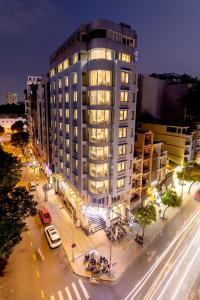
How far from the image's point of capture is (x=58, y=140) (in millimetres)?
43844

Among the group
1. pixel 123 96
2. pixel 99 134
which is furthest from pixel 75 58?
pixel 99 134

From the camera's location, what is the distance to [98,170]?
31.6m

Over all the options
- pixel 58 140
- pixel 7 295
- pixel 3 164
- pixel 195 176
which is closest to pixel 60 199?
pixel 58 140

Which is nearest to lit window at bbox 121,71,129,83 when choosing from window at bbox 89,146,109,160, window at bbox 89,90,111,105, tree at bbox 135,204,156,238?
window at bbox 89,90,111,105

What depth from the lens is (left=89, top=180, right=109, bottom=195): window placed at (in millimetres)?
32188

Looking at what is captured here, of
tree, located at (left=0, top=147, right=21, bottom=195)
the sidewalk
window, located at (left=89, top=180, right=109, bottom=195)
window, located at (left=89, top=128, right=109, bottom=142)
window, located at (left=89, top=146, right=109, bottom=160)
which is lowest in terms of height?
the sidewalk

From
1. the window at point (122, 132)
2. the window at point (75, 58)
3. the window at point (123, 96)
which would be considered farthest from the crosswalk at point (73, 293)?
the window at point (75, 58)

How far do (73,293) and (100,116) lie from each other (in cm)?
2499

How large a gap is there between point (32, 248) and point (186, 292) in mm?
23789

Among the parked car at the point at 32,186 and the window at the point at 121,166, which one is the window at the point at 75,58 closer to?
the window at the point at 121,166

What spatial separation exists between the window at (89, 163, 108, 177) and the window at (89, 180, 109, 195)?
4.35 ft

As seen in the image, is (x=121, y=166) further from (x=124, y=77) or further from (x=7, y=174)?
(x=7, y=174)

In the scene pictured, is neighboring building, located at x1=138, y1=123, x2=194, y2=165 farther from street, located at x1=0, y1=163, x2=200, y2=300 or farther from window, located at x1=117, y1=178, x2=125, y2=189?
window, located at x1=117, y1=178, x2=125, y2=189

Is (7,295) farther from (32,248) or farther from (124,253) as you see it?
(124,253)
